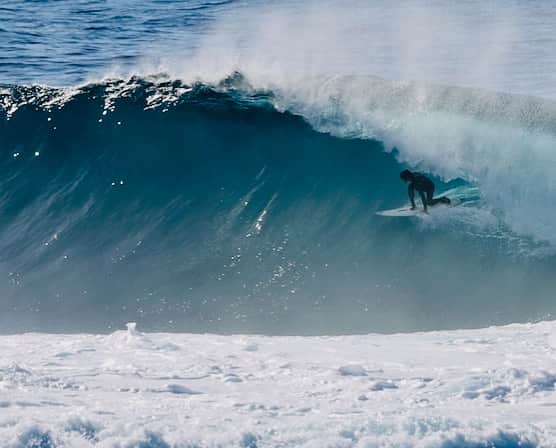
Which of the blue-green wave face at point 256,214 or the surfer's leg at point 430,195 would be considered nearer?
the blue-green wave face at point 256,214

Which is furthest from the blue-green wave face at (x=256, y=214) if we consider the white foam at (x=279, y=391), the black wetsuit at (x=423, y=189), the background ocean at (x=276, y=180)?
the white foam at (x=279, y=391)

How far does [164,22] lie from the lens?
18.6 metres

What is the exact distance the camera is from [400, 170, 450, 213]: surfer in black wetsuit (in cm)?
1034

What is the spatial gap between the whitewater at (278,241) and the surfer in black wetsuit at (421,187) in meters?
0.19

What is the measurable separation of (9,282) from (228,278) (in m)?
2.45

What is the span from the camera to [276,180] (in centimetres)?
1129

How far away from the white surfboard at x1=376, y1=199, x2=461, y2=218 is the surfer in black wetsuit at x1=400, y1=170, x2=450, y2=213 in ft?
Result: 0.18

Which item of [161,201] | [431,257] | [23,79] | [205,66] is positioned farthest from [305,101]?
[23,79]

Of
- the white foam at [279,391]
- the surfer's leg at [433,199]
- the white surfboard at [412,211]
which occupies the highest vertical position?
the white foam at [279,391]

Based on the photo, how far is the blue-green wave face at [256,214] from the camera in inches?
342

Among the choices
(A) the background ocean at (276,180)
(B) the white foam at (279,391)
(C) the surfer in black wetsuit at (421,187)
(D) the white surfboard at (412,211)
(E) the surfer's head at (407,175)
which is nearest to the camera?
(B) the white foam at (279,391)

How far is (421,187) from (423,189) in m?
0.06

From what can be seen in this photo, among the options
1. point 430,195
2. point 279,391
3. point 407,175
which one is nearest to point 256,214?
point 407,175

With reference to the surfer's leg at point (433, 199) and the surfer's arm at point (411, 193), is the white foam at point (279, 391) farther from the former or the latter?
the surfer's arm at point (411, 193)
